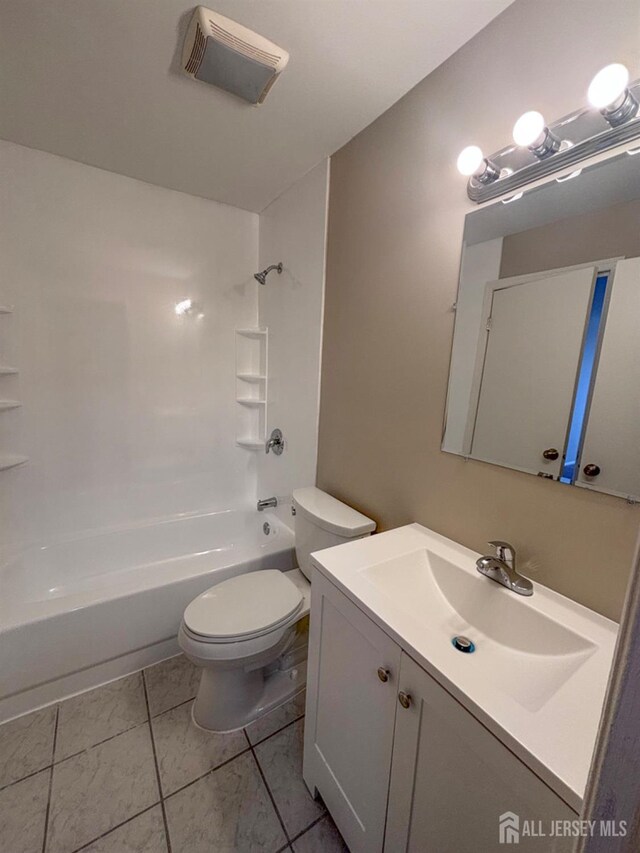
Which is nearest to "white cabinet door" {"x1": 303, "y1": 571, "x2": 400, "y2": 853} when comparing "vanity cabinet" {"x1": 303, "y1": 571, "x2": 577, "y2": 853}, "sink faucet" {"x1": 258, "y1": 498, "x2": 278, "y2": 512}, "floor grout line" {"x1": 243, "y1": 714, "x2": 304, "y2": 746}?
"vanity cabinet" {"x1": 303, "y1": 571, "x2": 577, "y2": 853}

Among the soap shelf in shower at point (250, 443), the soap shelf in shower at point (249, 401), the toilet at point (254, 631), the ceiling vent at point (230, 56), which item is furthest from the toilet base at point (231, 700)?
the ceiling vent at point (230, 56)

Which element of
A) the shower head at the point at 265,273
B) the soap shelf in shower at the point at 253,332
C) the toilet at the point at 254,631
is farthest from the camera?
the soap shelf in shower at the point at 253,332

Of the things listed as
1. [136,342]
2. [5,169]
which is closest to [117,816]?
[136,342]

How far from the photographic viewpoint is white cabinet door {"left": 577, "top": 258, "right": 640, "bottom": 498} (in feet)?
2.45

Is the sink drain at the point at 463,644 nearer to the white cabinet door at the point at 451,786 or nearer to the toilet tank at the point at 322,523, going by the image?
the white cabinet door at the point at 451,786

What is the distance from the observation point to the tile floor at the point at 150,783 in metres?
1.03

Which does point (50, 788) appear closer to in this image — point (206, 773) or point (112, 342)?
point (206, 773)

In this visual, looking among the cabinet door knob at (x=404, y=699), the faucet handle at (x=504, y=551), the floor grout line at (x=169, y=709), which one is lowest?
the floor grout line at (x=169, y=709)

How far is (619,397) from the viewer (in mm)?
776

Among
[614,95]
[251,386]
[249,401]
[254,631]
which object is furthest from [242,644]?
[614,95]

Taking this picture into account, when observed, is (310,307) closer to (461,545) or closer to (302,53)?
(302,53)

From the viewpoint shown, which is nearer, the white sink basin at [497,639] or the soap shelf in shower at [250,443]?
the white sink basin at [497,639]

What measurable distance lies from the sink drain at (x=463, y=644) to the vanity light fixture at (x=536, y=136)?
1219 millimetres

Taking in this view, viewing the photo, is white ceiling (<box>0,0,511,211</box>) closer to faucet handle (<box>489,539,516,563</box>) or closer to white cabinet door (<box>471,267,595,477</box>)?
white cabinet door (<box>471,267,595,477</box>)
